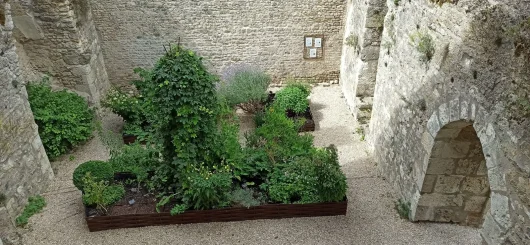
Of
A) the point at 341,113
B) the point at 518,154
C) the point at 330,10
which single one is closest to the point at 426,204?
the point at 518,154

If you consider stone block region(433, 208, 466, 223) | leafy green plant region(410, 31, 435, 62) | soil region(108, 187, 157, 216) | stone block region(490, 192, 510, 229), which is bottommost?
stone block region(433, 208, 466, 223)

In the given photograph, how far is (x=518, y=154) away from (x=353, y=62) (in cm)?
527

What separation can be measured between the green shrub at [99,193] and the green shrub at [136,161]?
37 centimetres

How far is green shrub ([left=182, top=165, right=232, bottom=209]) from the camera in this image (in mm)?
5059

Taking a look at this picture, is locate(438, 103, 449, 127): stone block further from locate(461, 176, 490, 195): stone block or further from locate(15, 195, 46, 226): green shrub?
locate(15, 195, 46, 226): green shrub

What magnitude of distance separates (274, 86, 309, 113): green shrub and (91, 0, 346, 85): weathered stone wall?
4.53 ft

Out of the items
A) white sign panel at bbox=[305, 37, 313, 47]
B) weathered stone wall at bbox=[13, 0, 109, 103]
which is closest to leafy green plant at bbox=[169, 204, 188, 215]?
weathered stone wall at bbox=[13, 0, 109, 103]

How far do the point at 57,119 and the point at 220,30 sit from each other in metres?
3.73

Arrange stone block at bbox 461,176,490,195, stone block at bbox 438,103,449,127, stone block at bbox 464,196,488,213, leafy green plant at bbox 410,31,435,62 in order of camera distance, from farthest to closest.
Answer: stone block at bbox 464,196,488,213 → stone block at bbox 461,176,490,195 → leafy green plant at bbox 410,31,435,62 → stone block at bbox 438,103,449,127

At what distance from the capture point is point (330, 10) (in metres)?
8.66

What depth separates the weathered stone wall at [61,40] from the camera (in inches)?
280

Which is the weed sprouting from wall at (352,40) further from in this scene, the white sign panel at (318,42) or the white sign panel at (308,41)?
the white sign panel at (308,41)

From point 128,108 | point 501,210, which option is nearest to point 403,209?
point 501,210

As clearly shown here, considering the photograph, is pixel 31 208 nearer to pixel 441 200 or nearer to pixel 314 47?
pixel 441 200
